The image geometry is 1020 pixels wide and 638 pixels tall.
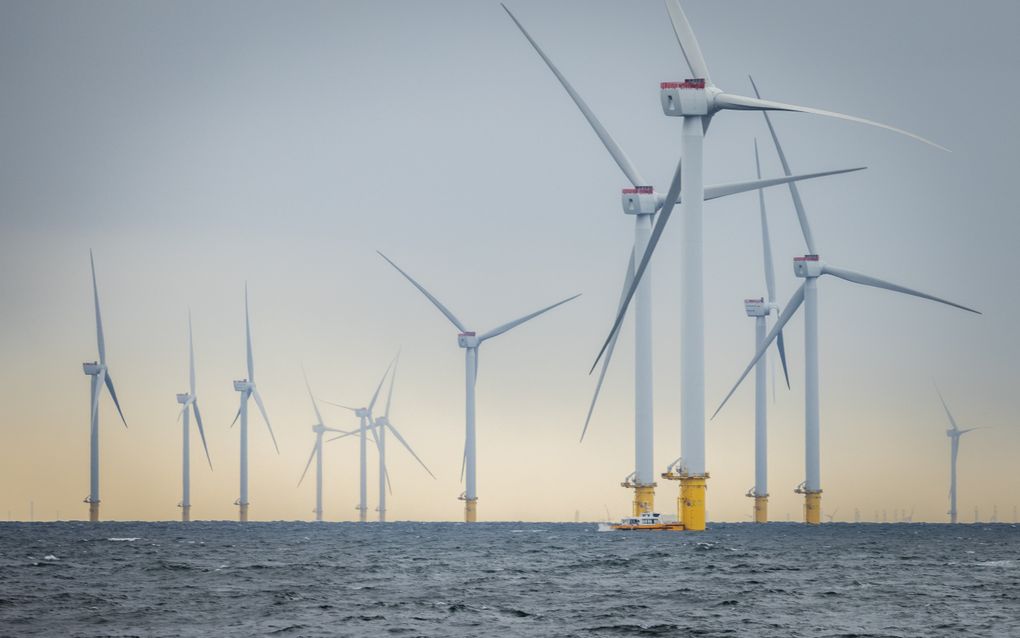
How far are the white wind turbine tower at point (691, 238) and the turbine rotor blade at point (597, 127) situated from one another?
16.1 metres

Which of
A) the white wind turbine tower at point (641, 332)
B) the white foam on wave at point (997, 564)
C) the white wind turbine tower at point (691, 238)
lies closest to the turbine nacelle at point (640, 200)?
the white wind turbine tower at point (641, 332)

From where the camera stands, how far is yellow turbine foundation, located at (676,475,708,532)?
133m

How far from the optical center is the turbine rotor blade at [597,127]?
14762cm

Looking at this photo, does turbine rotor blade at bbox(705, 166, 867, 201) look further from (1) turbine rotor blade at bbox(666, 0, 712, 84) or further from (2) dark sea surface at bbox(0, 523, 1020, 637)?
(2) dark sea surface at bbox(0, 523, 1020, 637)

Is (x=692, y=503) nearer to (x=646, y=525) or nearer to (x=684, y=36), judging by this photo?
(x=646, y=525)

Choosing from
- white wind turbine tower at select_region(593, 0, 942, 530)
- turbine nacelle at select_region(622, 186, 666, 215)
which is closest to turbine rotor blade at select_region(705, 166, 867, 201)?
white wind turbine tower at select_region(593, 0, 942, 530)

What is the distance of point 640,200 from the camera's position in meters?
172

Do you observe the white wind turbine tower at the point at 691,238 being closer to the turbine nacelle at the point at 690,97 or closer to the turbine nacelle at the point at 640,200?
the turbine nacelle at the point at 690,97

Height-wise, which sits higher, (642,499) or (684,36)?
(684,36)

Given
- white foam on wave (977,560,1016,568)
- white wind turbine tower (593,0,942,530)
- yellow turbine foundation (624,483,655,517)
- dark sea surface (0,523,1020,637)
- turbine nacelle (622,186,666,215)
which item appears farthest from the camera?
turbine nacelle (622,186,666,215)

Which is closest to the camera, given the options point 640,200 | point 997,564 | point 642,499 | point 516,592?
point 516,592

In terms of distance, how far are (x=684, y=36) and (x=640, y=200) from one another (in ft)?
128

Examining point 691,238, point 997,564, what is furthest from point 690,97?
point 997,564

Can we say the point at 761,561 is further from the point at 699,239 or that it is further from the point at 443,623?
the point at 443,623
